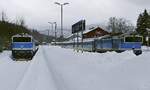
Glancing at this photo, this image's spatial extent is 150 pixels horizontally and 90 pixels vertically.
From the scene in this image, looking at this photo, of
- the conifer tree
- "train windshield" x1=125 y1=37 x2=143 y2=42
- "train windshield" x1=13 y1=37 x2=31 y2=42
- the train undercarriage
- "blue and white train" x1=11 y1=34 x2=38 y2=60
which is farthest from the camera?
the conifer tree

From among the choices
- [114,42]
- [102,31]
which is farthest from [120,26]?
[114,42]

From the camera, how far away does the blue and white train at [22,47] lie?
138 feet

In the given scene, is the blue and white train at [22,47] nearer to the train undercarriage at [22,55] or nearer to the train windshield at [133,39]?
the train undercarriage at [22,55]

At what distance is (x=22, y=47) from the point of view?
42844mm

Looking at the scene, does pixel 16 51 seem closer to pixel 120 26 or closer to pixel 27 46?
pixel 27 46

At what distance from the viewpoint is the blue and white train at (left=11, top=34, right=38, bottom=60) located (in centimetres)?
4219

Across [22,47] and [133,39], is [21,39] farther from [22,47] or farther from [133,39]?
[133,39]

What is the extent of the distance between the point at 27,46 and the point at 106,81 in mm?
31035

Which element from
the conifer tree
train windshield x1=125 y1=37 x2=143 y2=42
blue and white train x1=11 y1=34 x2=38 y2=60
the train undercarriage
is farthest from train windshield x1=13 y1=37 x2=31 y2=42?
the conifer tree

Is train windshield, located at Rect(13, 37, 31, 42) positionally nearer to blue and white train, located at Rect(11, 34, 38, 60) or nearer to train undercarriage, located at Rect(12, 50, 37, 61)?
blue and white train, located at Rect(11, 34, 38, 60)

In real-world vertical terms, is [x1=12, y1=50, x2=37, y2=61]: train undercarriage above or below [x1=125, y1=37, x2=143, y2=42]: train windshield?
below

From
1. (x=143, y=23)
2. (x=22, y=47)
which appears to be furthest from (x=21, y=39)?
(x=143, y=23)

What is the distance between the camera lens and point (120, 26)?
14438 centimetres

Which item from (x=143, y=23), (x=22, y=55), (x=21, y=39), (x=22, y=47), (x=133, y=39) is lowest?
(x=22, y=55)
